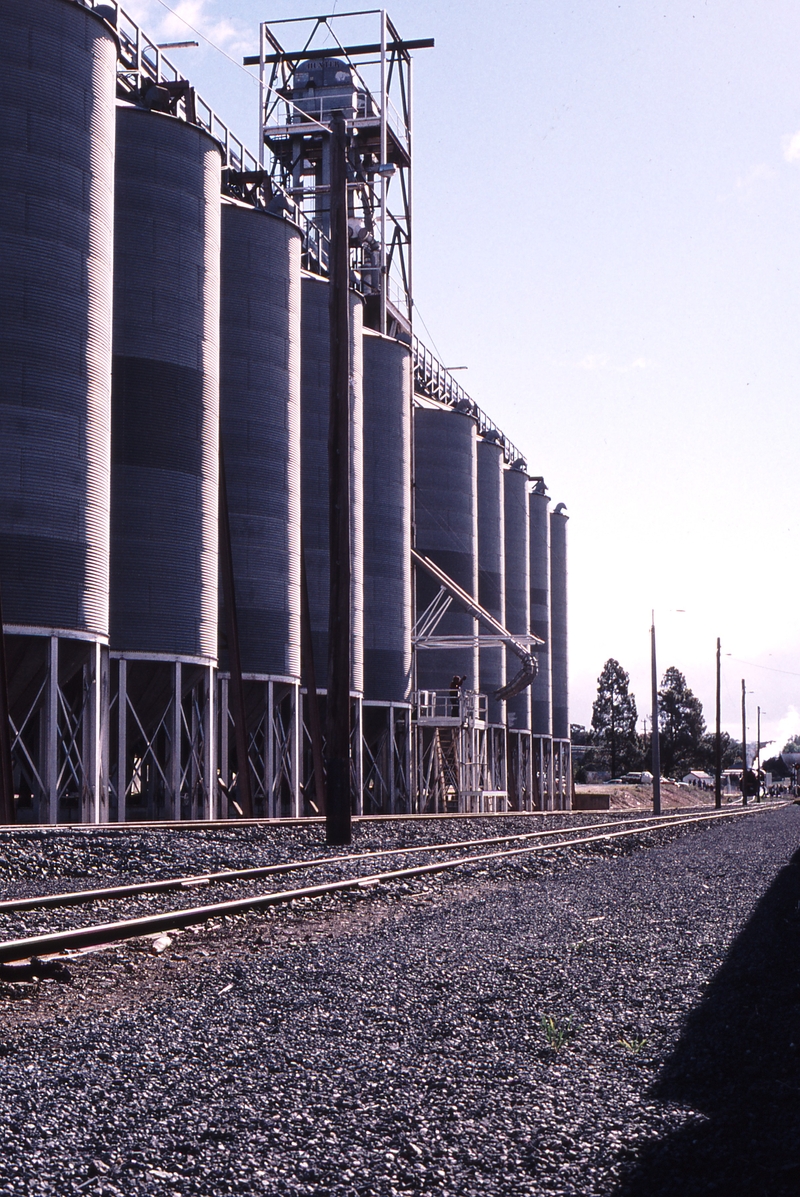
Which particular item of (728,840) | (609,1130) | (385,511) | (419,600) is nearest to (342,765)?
(728,840)

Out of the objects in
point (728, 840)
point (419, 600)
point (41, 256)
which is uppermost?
point (41, 256)

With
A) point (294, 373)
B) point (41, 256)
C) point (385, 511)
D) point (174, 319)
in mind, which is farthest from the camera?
point (385, 511)

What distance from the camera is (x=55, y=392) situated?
24391 millimetres

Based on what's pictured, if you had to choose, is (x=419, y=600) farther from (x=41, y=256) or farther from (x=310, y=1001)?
(x=310, y=1001)

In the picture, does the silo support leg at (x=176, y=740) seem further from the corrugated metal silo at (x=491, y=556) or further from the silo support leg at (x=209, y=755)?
the corrugated metal silo at (x=491, y=556)

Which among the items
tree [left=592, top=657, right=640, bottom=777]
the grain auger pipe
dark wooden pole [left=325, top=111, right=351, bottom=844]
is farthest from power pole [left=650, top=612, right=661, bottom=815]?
tree [left=592, top=657, right=640, bottom=777]

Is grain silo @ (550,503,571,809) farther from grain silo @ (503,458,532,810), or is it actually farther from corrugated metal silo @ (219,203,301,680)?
corrugated metal silo @ (219,203,301,680)

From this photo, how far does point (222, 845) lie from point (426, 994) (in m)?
10.5

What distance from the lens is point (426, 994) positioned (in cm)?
712

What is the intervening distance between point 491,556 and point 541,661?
14.6m

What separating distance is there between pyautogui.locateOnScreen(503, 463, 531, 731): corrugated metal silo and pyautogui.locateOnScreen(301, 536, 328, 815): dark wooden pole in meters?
29.7

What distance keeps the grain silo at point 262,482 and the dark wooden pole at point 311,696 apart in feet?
2.29

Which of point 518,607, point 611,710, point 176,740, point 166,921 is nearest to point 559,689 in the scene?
point 518,607

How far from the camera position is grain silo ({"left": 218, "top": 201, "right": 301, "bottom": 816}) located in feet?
106
